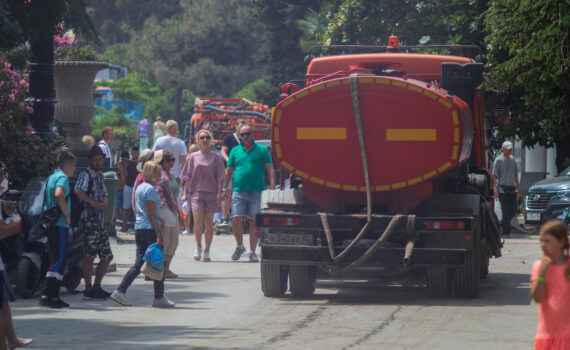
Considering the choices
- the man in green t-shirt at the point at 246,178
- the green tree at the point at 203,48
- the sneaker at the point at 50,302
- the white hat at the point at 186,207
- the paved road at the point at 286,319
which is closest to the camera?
the paved road at the point at 286,319

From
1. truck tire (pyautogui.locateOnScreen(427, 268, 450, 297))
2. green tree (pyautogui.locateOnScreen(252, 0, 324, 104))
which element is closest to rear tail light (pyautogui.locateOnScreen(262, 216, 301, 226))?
truck tire (pyautogui.locateOnScreen(427, 268, 450, 297))

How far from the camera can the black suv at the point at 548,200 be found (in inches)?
840

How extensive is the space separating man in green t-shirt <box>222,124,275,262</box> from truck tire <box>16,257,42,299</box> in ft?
14.7

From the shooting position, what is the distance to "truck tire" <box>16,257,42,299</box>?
1090cm

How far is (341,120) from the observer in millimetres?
11039

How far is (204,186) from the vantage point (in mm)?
15375

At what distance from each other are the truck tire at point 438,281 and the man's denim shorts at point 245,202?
4517 mm

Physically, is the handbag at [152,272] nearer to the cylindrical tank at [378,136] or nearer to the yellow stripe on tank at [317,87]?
the cylindrical tank at [378,136]

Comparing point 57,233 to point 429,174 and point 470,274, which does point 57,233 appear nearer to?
point 429,174

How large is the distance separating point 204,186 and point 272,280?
4181mm

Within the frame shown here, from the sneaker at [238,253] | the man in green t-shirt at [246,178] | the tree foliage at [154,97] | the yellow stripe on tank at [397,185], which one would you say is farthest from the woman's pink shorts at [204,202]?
the tree foliage at [154,97]

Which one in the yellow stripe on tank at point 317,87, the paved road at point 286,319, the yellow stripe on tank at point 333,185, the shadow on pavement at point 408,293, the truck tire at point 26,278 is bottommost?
the shadow on pavement at point 408,293

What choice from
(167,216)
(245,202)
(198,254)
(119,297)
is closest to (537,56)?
(245,202)

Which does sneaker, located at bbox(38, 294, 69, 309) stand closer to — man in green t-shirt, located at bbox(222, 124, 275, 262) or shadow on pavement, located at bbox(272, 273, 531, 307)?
shadow on pavement, located at bbox(272, 273, 531, 307)
